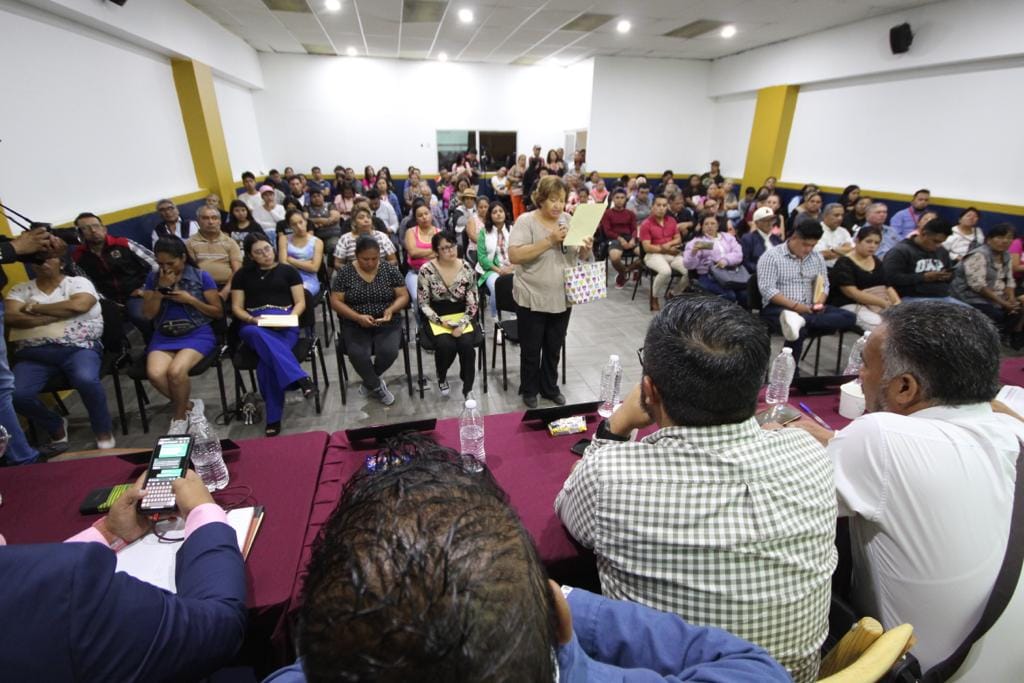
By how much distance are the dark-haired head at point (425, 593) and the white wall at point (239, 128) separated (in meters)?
9.11

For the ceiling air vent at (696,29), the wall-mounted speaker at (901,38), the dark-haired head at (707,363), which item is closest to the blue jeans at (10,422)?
the dark-haired head at (707,363)

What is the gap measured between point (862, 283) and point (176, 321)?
16.7 ft

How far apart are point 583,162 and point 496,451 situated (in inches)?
410

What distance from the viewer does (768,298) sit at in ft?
12.3

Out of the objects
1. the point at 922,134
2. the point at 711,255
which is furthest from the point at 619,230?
the point at 922,134

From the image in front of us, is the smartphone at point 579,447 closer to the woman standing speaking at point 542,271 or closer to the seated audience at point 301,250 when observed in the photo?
the woman standing speaking at point 542,271

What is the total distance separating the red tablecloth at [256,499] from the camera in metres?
1.12

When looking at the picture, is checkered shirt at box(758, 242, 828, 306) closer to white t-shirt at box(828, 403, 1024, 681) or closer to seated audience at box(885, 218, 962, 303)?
seated audience at box(885, 218, 962, 303)

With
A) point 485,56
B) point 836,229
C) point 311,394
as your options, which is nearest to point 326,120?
point 485,56

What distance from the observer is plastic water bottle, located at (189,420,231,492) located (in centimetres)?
142

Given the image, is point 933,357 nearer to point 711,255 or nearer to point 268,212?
point 711,255

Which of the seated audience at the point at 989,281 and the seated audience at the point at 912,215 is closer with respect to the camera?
the seated audience at the point at 989,281

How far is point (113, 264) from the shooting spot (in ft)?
11.9

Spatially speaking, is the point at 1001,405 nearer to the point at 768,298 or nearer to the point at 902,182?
the point at 768,298
